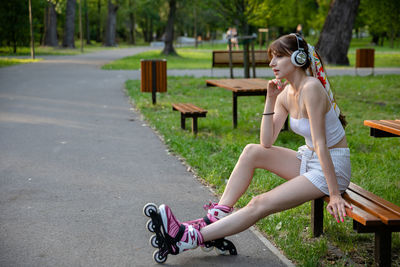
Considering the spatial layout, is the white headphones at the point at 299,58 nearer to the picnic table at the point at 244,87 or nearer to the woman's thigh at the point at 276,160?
the woman's thigh at the point at 276,160

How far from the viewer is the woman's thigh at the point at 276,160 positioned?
3824mm

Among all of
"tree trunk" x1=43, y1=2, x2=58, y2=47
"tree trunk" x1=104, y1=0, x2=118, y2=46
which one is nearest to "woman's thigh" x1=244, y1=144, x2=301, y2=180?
"tree trunk" x1=43, y1=2, x2=58, y2=47

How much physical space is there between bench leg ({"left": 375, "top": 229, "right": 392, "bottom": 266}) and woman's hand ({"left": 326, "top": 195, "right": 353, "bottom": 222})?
23 cm

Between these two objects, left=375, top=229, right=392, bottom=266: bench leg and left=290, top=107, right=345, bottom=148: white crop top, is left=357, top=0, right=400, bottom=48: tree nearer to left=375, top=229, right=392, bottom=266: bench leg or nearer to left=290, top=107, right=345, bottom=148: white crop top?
left=290, top=107, right=345, bottom=148: white crop top

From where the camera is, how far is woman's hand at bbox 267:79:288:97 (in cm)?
384

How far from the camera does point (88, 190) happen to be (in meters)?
5.31

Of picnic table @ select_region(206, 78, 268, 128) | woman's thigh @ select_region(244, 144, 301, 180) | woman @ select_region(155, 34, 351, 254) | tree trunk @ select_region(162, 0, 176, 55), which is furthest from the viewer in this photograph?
tree trunk @ select_region(162, 0, 176, 55)

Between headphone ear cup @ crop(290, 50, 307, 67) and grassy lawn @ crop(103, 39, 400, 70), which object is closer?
headphone ear cup @ crop(290, 50, 307, 67)

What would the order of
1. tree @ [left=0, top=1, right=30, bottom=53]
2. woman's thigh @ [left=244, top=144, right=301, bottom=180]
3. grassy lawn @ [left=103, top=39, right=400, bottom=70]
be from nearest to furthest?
1. woman's thigh @ [left=244, top=144, right=301, bottom=180]
2. grassy lawn @ [left=103, top=39, right=400, bottom=70]
3. tree @ [left=0, top=1, right=30, bottom=53]

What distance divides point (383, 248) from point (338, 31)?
2145 cm

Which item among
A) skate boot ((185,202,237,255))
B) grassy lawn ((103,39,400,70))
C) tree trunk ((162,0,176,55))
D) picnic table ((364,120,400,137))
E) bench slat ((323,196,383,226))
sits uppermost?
tree trunk ((162,0,176,55))

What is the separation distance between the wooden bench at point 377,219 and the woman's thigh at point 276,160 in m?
0.43

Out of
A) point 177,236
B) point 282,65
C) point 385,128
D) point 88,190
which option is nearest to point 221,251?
point 177,236

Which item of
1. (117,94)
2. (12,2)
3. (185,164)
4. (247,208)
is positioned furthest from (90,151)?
(12,2)
